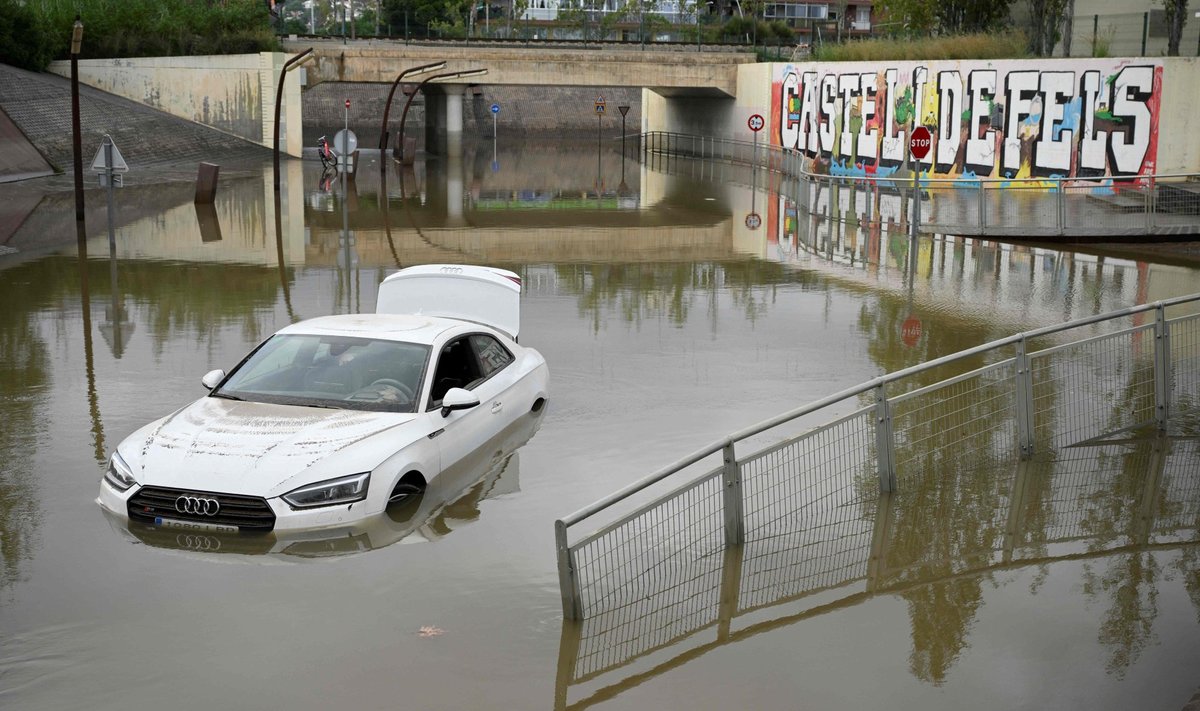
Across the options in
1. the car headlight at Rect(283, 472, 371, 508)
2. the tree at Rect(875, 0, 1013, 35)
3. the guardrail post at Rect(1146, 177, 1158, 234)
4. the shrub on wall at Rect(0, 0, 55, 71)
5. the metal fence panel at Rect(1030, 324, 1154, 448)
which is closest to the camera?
the car headlight at Rect(283, 472, 371, 508)

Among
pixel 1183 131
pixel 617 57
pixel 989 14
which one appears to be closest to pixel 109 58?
pixel 617 57

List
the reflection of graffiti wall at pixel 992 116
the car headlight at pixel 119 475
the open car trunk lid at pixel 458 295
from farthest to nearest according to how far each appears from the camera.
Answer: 1. the reflection of graffiti wall at pixel 992 116
2. the open car trunk lid at pixel 458 295
3. the car headlight at pixel 119 475

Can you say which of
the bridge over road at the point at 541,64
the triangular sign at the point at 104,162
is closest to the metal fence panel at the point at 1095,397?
the triangular sign at the point at 104,162

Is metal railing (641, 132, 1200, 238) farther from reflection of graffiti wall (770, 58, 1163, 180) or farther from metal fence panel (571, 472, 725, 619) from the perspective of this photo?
metal fence panel (571, 472, 725, 619)

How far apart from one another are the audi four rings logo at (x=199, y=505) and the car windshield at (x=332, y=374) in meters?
1.46

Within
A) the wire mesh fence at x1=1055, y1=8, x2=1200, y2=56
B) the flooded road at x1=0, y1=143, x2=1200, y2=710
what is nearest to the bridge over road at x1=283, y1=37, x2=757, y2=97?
the wire mesh fence at x1=1055, y1=8, x2=1200, y2=56

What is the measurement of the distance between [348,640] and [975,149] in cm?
3423

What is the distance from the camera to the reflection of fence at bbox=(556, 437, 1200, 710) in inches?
305

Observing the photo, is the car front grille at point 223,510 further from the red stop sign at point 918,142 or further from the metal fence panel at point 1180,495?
the red stop sign at point 918,142

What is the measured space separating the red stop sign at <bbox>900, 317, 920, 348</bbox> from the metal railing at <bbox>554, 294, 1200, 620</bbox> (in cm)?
258

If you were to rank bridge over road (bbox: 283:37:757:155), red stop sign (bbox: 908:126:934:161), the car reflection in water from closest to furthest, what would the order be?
the car reflection in water < red stop sign (bbox: 908:126:934:161) < bridge over road (bbox: 283:37:757:155)

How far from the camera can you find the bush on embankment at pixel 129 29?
50500mm

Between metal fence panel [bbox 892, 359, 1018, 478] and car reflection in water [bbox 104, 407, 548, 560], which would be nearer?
car reflection in water [bbox 104, 407, 548, 560]

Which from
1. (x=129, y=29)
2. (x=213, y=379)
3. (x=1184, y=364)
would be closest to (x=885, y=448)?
(x=1184, y=364)
